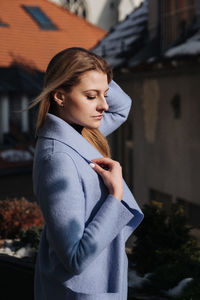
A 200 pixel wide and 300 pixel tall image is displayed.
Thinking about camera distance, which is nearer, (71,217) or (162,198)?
(71,217)

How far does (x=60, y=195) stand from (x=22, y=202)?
5.44 meters

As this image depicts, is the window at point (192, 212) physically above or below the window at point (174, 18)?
below

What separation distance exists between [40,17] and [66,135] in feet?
83.3

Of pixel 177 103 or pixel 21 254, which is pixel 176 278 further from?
pixel 177 103

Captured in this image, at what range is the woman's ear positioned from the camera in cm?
234

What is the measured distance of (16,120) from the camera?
2325 centimetres

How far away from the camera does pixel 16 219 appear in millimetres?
6988

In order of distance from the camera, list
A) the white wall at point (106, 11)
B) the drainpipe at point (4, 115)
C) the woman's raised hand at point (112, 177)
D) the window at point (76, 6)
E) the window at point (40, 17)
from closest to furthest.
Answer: the woman's raised hand at point (112, 177)
the drainpipe at point (4, 115)
the window at point (40, 17)
the window at point (76, 6)
the white wall at point (106, 11)

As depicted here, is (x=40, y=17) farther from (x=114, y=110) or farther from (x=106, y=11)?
(x=114, y=110)

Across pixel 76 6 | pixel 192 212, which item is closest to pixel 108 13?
pixel 76 6

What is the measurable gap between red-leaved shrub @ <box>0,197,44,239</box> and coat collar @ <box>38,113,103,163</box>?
465 cm

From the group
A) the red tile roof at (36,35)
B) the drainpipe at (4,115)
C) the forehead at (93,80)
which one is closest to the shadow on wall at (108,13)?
the red tile roof at (36,35)

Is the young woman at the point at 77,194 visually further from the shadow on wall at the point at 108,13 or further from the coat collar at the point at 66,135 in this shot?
the shadow on wall at the point at 108,13

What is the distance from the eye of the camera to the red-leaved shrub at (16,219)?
22.8ft
